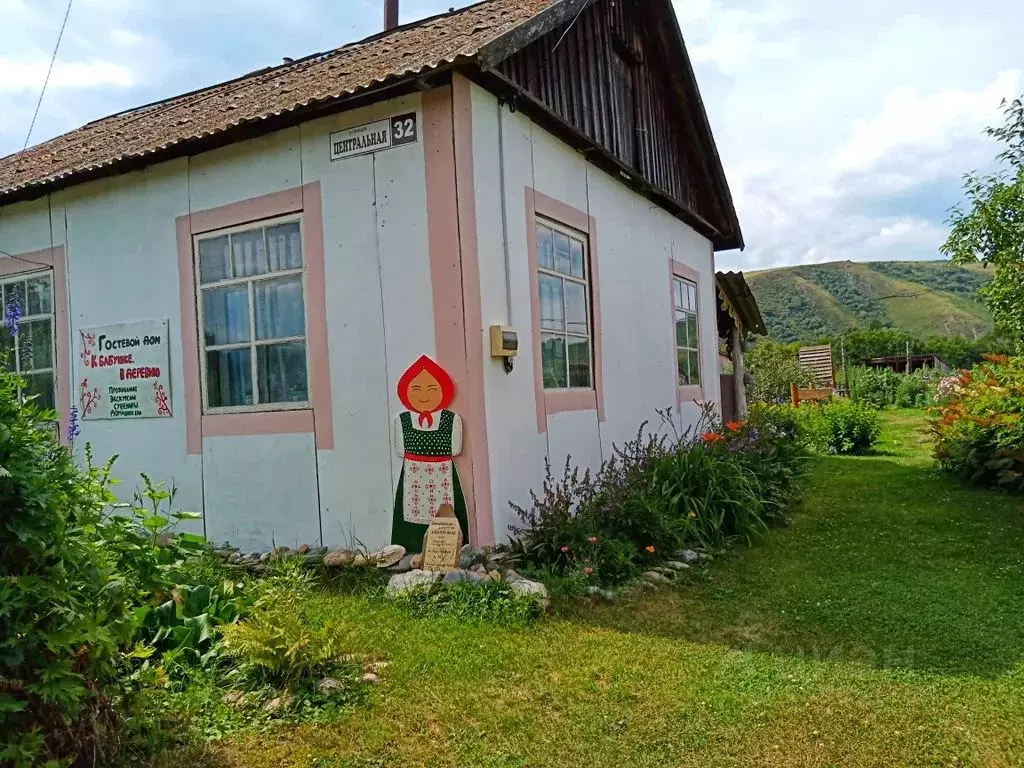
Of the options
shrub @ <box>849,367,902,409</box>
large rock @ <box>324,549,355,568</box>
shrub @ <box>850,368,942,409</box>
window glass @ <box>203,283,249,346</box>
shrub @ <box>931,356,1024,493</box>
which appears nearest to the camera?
large rock @ <box>324,549,355,568</box>

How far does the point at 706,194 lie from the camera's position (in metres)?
11.0

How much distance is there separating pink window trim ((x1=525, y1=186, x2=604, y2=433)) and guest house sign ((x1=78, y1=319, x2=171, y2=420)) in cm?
327

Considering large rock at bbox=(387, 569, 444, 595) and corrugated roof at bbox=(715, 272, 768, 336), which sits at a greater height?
corrugated roof at bbox=(715, 272, 768, 336)

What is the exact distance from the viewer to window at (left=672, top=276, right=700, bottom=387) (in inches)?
389

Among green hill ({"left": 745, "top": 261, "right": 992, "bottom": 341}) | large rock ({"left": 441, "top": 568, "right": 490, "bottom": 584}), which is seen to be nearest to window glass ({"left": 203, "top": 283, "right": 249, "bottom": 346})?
large rock ({"left": 441, "top": 568, "right": 490, "bottom": 584})

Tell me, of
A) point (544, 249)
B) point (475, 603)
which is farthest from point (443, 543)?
point (544, 249)

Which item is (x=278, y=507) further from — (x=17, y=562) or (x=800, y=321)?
(x=800, y=321)

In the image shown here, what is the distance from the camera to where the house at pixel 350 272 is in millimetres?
5496

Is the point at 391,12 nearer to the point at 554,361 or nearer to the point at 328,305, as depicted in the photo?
the point at 328,305

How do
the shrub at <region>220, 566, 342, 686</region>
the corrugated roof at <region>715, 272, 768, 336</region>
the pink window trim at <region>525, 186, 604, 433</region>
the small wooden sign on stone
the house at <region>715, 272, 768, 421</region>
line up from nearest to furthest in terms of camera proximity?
1. the shrub at <region>220, 566, 342, 686</region>
2. the small wooden sign on stone
3. the pink window trim at <region>525, 186, 604, 433</region>
4. the corrugated roof at <region>715, 272, 768, 336</region>
5. the house at <region>715, 272, 768, 421</region>

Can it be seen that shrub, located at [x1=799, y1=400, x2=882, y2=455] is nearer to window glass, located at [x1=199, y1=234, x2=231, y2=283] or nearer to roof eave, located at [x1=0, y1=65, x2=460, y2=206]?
roof eave, located at [x1=0, y1=65, x2=460, y2=206]

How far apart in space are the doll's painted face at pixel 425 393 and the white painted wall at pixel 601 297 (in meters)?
0.37

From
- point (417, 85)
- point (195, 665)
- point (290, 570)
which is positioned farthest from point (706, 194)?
point (195, 665)

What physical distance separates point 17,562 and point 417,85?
161 inches
